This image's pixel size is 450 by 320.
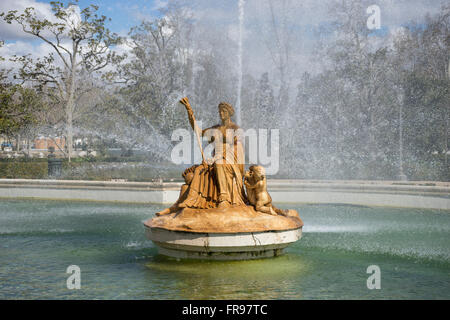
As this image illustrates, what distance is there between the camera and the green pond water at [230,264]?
6.07 metres

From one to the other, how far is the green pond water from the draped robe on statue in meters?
0.91

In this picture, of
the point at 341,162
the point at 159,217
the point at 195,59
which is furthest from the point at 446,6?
the point at 159,217

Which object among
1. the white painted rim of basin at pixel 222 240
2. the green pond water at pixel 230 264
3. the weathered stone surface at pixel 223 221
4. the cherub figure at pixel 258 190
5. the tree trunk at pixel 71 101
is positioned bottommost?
the green pond water at pixel 230 264

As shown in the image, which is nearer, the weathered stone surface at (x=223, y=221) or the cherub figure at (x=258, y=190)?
the weathered stone surface at (x=223, y=221)

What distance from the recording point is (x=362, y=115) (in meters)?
23.7

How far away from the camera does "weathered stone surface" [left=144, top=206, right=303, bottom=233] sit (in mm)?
7102

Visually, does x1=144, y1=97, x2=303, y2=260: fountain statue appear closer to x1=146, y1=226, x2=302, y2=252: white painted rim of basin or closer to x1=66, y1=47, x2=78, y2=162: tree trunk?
x1=146, y1=226, x2=302, y2=252: white painted rim of basin

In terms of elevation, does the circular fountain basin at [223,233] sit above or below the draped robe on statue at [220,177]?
below

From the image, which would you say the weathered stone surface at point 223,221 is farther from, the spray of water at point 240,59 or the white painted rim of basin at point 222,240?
the spray of water at point 240,59

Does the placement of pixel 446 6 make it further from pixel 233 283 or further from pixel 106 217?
pixel 233 283

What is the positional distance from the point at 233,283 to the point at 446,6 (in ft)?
79.3

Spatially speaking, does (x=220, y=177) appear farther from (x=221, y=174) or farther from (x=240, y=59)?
(x=240, y=59)

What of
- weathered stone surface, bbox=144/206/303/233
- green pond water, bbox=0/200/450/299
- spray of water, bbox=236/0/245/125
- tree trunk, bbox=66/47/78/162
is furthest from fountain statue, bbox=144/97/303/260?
tree trunk, bbox=66/47/78/162

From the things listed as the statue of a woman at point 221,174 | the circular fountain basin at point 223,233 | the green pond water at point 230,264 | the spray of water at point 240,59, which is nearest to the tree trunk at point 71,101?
the spray of water at point 240,59
